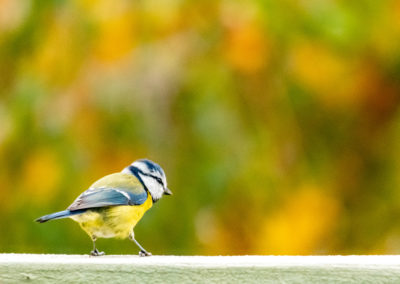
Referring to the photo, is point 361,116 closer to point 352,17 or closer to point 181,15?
point 352,17

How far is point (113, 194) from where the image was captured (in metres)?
1.46

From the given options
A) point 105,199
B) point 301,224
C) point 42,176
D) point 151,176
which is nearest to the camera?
point 105,199

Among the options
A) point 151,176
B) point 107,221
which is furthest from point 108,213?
point 151,176

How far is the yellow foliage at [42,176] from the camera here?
9.34 feet

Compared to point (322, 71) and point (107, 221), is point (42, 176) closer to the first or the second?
point (322, 71)

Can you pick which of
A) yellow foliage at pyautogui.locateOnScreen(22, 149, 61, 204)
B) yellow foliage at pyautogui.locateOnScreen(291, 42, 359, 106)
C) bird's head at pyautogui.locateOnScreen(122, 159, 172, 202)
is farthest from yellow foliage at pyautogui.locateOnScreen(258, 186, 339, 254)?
bird's head at pyautogui.locateOnScreen(122, 159, 172, 202)

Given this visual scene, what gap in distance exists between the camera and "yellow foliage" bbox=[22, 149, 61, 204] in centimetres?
285

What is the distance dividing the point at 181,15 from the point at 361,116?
790mm

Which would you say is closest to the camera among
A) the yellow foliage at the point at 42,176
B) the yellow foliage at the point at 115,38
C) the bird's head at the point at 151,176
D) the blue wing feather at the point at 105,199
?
the blue wing feather at the point at 105,199

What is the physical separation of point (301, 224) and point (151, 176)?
1550mm

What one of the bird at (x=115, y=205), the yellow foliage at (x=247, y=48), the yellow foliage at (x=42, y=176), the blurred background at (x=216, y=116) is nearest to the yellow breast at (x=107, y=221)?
the bird at (x=115, y=205)

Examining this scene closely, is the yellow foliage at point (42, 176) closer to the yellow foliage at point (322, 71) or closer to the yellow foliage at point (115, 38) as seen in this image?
the yellow foliage at point (115, 38)

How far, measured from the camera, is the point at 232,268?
4.05 feet

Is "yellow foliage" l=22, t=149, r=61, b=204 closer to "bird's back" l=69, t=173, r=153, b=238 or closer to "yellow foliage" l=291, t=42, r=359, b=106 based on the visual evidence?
"yellow foliage" l=291, t=42, r=359, b=106
